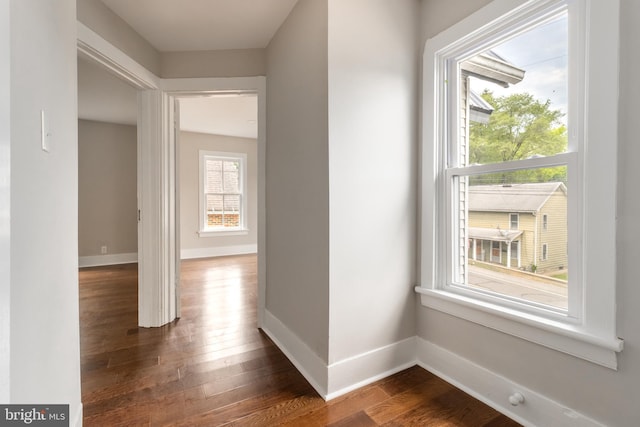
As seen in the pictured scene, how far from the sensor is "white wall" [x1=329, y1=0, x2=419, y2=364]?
5.58 ft

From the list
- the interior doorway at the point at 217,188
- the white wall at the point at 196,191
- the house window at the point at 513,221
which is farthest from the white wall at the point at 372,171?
the white wall at the point at 196,191

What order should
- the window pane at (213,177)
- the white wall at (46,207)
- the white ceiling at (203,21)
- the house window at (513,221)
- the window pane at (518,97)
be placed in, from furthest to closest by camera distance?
1. the window pane at (213,177)
2. the white ceiling at (203,21)
3. the house window at (513,221)
4. the window pane at (518,97)
5. the white wall at (46,207)

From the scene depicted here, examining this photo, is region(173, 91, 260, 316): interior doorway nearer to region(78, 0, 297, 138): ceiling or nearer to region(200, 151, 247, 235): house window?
region(200, 151, 247, 235): house window

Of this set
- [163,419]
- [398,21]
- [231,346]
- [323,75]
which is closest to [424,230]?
[323,75]

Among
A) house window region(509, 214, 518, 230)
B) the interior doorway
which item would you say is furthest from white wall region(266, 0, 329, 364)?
the interior doorway

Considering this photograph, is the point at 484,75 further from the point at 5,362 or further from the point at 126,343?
the point at 126,343

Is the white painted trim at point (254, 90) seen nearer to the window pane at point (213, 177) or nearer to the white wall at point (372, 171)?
the white wall at point (372, 171)

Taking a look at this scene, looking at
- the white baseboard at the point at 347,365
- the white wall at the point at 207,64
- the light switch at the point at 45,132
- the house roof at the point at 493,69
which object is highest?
the white wall at the point at 207,64

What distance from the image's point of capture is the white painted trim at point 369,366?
5.58 feet

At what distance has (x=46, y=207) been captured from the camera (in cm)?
106

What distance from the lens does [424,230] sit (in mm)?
1974

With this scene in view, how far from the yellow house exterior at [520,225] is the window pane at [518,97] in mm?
187

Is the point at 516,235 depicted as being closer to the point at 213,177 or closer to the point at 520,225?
the point at 520,225

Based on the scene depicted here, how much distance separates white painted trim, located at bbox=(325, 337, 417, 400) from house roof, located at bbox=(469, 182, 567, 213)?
1.02 metres
